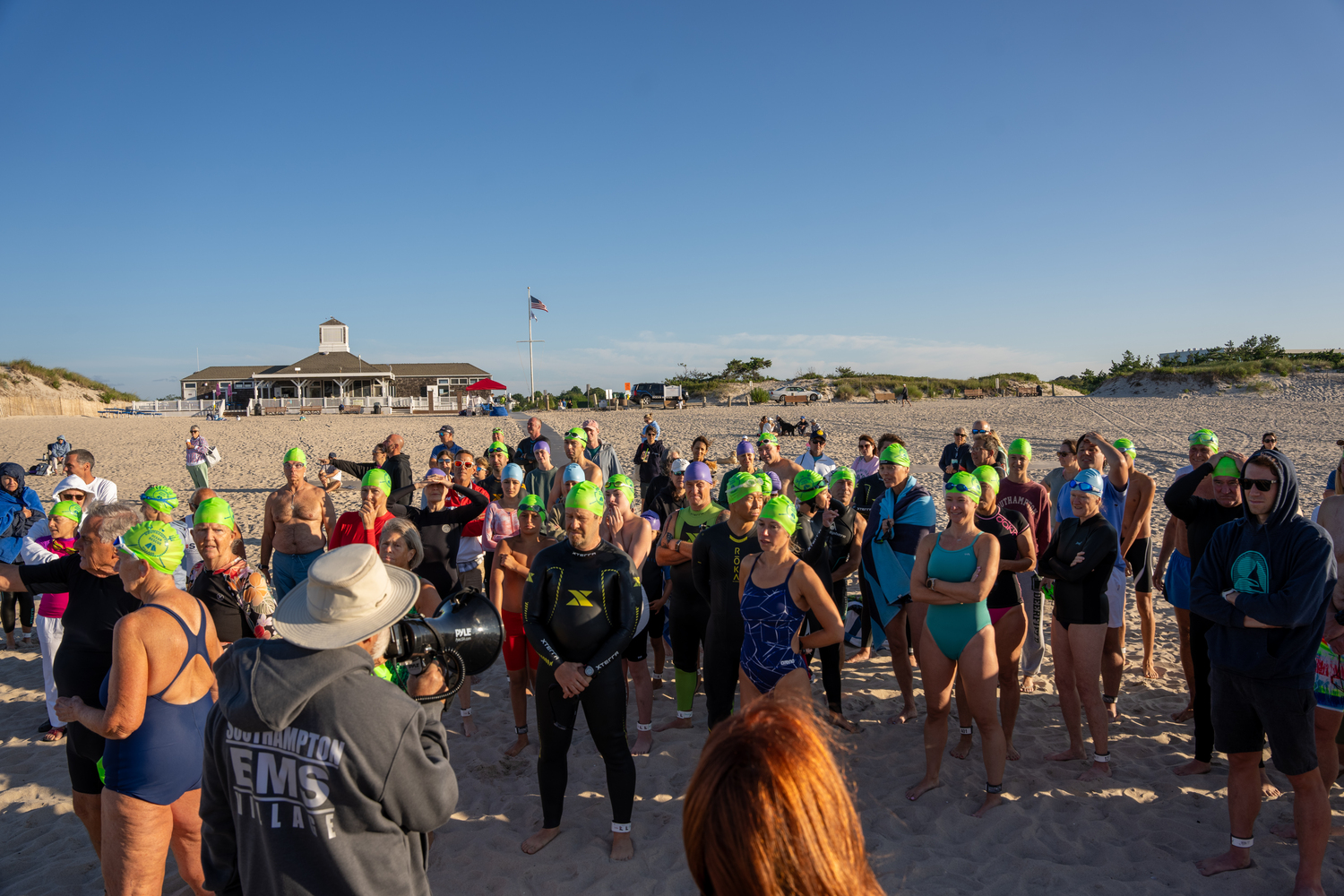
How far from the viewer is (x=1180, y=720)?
5316 millimetres

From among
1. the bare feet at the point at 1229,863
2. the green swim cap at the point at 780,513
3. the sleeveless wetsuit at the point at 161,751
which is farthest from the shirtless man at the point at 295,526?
the bare feet at the point at 1229,863

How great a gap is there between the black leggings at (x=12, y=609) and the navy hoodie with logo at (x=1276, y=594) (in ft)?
33.5

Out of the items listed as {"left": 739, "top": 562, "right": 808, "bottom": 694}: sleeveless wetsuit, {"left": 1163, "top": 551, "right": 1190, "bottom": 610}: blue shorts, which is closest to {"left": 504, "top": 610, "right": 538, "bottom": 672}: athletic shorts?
{"left": 739, "top": 562, "right": 808, "bottom": 694}: sleeveless wetsuit

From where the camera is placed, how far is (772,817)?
1066mm

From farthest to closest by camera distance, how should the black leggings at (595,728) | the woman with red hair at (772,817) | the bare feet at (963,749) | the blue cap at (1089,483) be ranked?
the bare feet at (963,749)
the blue cap at (1089,483)
the black leggings at (595,728)
the woman with red hair at (772,817)

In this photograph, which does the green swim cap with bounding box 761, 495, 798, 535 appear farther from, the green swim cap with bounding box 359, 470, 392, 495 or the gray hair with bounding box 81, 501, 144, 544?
the green swim cap with bounding box 359, 470, 392, 495

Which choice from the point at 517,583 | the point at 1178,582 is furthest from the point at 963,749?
the point at 517,583

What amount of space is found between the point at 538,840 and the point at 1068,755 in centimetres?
361

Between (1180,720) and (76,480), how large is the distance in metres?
9.70

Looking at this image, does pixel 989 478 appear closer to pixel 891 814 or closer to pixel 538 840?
pixel 891 814

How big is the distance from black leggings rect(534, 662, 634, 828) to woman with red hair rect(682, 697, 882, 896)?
9.40ft

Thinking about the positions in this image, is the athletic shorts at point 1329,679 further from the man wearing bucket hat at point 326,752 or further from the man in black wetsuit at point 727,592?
the man wearing bucket hat at point 326,752

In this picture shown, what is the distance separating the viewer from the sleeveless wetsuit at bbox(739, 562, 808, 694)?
405cm

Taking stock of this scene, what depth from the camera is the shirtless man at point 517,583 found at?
5016mm
